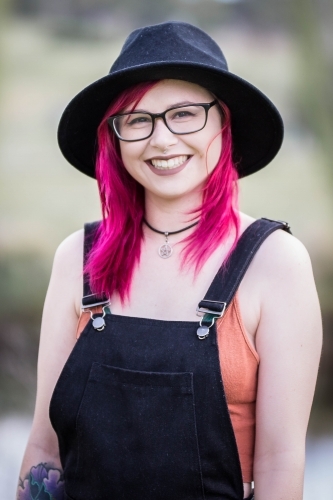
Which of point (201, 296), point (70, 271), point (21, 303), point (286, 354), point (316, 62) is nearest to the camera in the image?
point (286, 354)

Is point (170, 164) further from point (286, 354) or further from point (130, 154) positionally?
point (286, 354)

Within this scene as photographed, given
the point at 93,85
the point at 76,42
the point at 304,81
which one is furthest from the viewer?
the point at 76,42

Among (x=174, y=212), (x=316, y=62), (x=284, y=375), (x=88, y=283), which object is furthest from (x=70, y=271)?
(x=316, y=62)

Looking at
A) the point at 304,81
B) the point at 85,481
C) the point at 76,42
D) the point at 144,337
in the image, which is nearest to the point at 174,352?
the point at 144,337

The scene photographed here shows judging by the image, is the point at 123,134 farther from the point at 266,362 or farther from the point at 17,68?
the point at 17,68

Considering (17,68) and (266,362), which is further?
(17,68)

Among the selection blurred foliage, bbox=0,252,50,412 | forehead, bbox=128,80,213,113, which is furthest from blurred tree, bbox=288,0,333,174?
forehead, bbox=128,80,213,113

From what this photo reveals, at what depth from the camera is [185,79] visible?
6.00 feet

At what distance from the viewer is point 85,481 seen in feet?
5.82

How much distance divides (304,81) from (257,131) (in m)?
2.96

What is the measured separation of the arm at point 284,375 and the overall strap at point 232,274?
2.8 inches

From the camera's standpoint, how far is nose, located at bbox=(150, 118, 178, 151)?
1.81 meters

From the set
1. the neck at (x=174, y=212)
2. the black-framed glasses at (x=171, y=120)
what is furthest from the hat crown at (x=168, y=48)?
the neck at (x=174, y=212)

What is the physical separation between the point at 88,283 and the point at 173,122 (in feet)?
1.62
